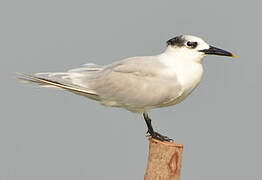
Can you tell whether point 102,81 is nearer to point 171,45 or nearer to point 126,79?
point 126,79

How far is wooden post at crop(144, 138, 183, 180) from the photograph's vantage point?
6840mm

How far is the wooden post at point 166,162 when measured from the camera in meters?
6.84

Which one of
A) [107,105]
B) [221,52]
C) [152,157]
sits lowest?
[152,157]

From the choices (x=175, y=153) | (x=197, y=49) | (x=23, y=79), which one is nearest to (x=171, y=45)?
(x=197, y=49)

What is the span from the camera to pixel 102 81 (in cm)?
691

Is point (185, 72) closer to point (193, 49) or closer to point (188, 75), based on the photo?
point (188, 75)

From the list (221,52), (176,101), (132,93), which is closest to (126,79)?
(132,93)

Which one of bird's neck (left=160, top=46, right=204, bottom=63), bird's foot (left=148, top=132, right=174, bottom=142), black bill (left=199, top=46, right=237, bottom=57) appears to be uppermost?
black bill (left=199, top=46, right=237, bottom=57)

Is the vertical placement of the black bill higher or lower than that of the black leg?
higher

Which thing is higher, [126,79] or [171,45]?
[171,45]

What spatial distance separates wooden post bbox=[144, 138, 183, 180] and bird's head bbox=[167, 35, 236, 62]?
3.40 ft

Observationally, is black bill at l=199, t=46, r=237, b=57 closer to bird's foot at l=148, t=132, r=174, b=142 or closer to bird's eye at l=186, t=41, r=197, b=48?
bird's eye at l=186, t=41, r=197, b=48

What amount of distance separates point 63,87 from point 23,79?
468 mm

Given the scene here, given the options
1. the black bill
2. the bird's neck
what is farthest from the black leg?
the black bill
